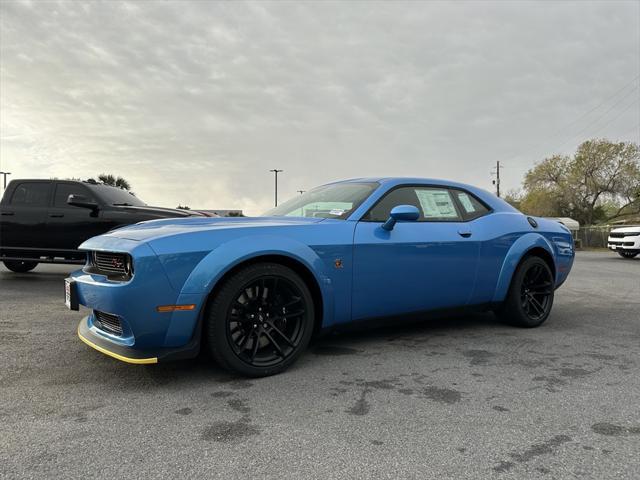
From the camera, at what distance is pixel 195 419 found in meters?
2.42

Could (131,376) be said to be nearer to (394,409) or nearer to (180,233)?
(180,233)

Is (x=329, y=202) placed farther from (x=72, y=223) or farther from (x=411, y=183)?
(x=72, y=223)

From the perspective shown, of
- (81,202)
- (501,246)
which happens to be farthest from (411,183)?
(81,202)

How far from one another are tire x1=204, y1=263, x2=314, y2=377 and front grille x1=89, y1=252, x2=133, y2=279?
22.0 inches

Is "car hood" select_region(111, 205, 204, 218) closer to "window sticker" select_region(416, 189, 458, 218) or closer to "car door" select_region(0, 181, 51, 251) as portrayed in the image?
"car door" select_region(0, 181, 51, 251)

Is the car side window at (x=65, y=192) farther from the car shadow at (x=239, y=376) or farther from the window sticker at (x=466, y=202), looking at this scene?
the window sticker at (x=466, y=202)

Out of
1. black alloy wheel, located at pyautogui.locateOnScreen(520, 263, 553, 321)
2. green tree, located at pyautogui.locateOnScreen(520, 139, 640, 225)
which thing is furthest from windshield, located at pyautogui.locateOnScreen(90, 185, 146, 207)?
green tree, located at pyautogui.locateOnScreen(520, 139, 640, 225)

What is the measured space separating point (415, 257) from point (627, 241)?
15185 millimetres

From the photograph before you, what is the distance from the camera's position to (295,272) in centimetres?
324

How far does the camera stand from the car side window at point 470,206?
431cm

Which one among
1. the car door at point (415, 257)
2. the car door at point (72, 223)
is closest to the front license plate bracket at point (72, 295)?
the car door at point (415, 257)

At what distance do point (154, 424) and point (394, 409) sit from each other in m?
1.25

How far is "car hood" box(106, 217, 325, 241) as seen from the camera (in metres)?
2.97

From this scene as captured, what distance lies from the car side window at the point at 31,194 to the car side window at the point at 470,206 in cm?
680
